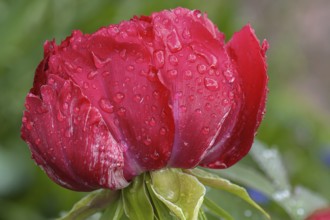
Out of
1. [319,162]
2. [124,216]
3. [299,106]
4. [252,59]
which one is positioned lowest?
[299,106]

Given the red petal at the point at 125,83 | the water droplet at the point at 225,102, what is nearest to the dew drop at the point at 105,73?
the red petal at the point at 125,83

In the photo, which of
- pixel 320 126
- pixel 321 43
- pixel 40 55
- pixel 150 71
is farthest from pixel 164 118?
pixel 321 43

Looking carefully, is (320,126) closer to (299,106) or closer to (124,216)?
(299,106)

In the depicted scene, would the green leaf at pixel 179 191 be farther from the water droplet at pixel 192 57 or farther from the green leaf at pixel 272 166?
the green leaf at pixel 272 166

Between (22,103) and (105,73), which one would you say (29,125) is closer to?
(105,73)

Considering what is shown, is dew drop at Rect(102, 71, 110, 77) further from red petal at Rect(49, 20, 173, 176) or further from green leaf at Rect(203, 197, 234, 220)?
green leaf at Rect(203, 197, 234, 220)

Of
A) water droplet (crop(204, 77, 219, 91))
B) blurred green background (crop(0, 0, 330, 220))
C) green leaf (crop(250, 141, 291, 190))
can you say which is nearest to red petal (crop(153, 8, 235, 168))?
water droplet (crop(204, 77, 219, 91))
